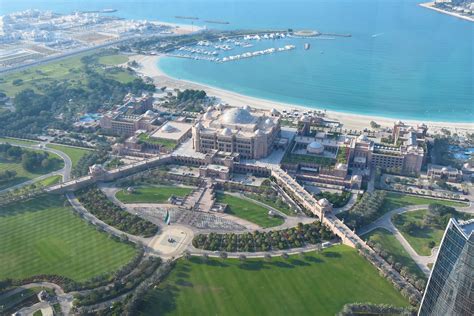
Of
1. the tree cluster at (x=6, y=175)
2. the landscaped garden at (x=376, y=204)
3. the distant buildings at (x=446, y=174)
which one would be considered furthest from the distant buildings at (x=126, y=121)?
the distant buildings at (x=446, y=174)

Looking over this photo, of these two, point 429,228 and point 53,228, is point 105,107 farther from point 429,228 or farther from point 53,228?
point 429,228

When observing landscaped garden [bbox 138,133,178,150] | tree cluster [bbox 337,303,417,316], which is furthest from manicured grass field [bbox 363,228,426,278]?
landscaped garden [bbox 138,133,178,150]

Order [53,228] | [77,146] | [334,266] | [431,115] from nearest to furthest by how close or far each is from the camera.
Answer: [334,266] < [53,228] < [77,146] < [431,115]

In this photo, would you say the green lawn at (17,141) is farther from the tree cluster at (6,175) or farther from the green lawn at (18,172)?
the tree cluster at (6,175)

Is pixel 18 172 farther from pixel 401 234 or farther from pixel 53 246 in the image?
pixel 401 234

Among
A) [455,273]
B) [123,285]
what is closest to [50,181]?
[123,285]

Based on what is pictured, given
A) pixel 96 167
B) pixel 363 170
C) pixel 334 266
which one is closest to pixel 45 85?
pixel 96 167

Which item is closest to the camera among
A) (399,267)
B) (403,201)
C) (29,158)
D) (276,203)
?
(399,267)
